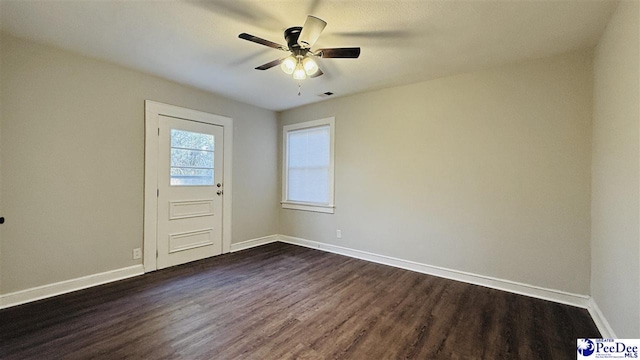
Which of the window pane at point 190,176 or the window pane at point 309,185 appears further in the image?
the window pane at point 309,185

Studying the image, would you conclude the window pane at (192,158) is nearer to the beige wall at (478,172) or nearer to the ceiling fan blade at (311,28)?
the beige wall at (478,172)

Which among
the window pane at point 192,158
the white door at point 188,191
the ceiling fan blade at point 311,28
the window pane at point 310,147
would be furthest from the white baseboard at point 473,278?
the ceiling fan blade at point 311,28

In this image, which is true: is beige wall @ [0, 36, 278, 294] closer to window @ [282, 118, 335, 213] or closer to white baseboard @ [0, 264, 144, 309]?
white baseboard @ [0, 264, 144, 309]

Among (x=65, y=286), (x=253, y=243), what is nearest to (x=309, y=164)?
(x=253, y=243)

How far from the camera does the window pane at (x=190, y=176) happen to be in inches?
141

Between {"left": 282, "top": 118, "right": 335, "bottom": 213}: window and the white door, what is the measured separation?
4.09 feet

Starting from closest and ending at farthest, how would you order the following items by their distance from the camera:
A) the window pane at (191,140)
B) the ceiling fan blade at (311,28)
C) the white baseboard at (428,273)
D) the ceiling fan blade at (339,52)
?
the ceiling fan blade at (311,28), the ceiling fan blade at (339,52), the white baseboard at (428,273), the window pane at (191,140)

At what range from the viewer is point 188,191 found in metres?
3.72

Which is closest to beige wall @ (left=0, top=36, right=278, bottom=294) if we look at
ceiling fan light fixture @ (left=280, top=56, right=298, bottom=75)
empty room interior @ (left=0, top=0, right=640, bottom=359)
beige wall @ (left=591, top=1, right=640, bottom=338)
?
empty room interior @ (left=0, top=0, right=640, bottom=359)

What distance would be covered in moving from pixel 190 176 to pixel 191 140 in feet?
1.70

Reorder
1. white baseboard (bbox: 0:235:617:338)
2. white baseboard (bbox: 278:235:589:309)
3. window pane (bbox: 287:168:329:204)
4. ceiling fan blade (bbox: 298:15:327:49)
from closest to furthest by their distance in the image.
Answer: ceiling fan blade (bbox: 298:15:327:49) → white baseboard (bbox: 0:235:617:338) → white baseboard (bbox: 278:235:589:309) → window pane (bbox: 287:168:329:204)

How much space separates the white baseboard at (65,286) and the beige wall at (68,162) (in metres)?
0.06

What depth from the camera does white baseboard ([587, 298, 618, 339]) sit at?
6.29 feet

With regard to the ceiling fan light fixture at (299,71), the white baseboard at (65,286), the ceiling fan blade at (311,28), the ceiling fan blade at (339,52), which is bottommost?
the white baseboard at (65,286)
